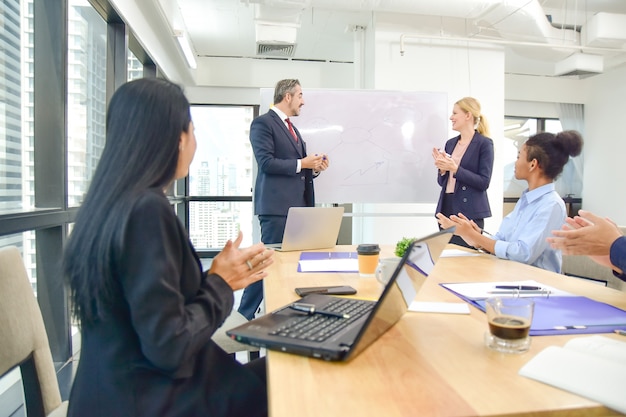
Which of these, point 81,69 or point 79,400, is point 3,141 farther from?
point 79,400

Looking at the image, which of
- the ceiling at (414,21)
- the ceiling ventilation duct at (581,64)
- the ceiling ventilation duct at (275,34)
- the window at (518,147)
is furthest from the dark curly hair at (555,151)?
the window at (518,147)

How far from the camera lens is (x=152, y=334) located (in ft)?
2.19

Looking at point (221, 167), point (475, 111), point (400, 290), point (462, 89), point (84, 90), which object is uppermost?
point (462, 89)

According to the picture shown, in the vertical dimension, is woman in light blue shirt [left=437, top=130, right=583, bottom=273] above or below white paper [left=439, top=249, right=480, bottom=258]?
above

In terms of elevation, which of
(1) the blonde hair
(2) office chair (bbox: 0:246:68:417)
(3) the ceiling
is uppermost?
(3) the ceiling

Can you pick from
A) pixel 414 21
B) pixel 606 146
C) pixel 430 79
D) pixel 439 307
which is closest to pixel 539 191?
pixel 439 307

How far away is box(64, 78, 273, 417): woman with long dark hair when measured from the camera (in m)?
0.68

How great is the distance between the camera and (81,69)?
115 inches

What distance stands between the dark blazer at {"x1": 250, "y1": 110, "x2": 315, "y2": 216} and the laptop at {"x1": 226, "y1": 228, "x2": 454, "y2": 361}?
1798mm

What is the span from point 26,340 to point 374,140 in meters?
3.05

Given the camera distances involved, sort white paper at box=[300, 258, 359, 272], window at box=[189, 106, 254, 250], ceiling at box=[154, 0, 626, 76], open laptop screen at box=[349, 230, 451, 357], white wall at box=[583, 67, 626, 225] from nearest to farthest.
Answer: open laptop screen at box=[349, 230, 451, 357]
white paper at box=[300, 258, 359, 272]
ceiling at box=[154, 0, 626, 76]
white wall at box=[583, 67, 626, 225]
window at box=[189, 106, 254, 250]

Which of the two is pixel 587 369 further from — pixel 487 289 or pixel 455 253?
→ pixel 455 253

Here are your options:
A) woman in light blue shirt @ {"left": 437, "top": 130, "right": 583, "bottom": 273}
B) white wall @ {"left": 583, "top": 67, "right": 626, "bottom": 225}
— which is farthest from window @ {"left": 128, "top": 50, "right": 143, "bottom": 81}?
white wall @ {"left": 583, "top": 67, "right": 626, "bottom": 225}

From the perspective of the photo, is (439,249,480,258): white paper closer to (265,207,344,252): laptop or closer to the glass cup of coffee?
(265,207,344,252): laptop
